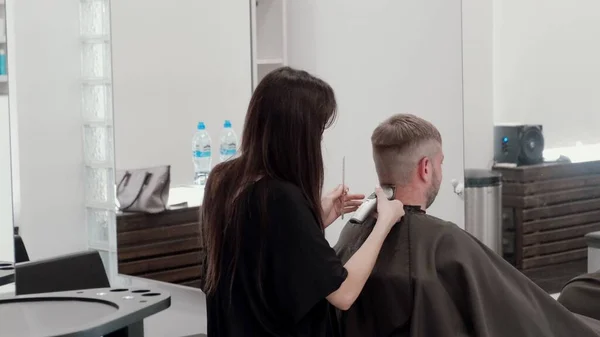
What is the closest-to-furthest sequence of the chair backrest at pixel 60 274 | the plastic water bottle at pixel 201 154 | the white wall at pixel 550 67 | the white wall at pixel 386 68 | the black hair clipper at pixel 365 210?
1. the black hair clipper at pixel 365 210
2. the chair backrest at pixel 60 274
3. the plastic water bottle at pixel 201 154
4. the white wall at pixel 386 68
5. the white wall at pixel 550 67

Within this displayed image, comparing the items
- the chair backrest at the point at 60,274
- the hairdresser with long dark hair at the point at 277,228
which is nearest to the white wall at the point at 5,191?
the chair backrest at the point at 60,274

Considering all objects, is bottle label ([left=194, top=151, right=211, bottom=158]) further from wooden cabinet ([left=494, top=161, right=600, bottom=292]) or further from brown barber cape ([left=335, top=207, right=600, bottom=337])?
wooden cabinet ([left=494, top=161, right=600, bottom=292])

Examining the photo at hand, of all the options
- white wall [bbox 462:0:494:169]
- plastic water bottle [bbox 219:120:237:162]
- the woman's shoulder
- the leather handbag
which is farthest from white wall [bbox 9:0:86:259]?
white wall [bbox 462:0:494:169]

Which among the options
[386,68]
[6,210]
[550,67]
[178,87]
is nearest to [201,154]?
[178,87]

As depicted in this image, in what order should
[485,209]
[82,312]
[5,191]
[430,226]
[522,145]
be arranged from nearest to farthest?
[82,312] → [430,226] → [5,191] → [485,209] → [522,145]

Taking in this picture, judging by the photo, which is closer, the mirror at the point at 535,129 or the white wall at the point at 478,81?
the mirror at the point at 535,129

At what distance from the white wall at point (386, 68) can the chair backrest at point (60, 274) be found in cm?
113

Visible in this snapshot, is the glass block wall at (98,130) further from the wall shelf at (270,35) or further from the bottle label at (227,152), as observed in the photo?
the wall shelf at (270,35)

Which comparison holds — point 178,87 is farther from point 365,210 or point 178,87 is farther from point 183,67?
Result: point 365,210

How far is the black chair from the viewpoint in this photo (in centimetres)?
312

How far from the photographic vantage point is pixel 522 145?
5.52m

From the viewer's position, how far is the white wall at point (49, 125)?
11.8 feet

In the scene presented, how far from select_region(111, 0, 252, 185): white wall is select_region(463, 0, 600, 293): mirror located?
2.09 m

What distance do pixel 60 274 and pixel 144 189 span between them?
0.65 m
